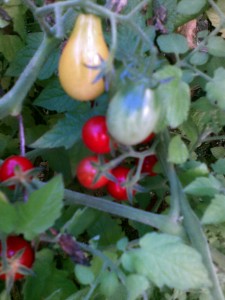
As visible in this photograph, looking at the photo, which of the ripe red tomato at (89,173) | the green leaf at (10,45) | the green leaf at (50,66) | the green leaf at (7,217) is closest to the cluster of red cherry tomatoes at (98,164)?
the ripe red tomato at (89,173)

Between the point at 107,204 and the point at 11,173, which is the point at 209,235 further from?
the point at 11,173

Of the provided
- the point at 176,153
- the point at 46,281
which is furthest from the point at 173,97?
the point at 46,281

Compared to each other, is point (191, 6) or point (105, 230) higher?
point (191, 6)

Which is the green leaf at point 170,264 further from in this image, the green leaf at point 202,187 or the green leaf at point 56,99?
the green leaf at point 56,99

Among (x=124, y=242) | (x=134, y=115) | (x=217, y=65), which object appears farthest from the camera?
(x=217, y=65)

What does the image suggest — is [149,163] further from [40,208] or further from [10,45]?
[10,45]

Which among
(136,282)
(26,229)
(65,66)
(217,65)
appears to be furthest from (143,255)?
(217,65)
